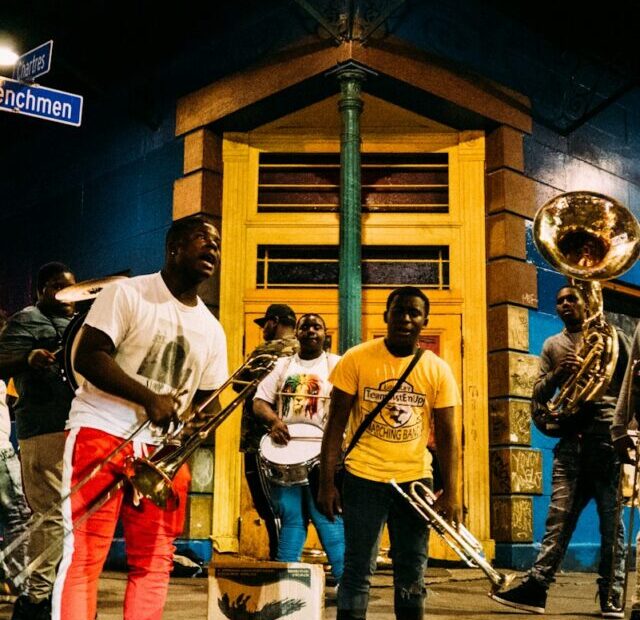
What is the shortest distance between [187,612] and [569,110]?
7302mm

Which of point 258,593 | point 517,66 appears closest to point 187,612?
point 258,593

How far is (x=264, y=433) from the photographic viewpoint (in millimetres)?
6750

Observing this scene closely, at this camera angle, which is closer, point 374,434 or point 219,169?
point 374,434

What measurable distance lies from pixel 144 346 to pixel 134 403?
27cm

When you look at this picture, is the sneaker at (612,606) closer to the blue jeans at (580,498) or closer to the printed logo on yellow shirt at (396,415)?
the blue jeans at (580,498)

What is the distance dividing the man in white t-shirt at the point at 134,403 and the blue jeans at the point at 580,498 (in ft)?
10.4

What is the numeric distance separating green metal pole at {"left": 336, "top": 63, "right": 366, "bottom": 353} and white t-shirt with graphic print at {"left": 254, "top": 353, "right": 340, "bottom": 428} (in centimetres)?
209

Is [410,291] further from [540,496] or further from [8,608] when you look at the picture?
[540,496]

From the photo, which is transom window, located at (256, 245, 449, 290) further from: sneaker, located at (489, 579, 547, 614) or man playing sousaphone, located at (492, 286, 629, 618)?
sneaker, located at (489, 579, 547, 614)

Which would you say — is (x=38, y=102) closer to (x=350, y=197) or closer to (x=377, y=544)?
(x=350, y=197)

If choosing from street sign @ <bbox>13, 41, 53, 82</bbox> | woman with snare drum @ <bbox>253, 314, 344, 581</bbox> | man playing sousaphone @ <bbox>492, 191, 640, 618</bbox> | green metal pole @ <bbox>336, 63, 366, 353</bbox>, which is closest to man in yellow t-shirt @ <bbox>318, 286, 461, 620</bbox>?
woman with snare drum @ <bbox>253, 314, 344, 581</bbox>

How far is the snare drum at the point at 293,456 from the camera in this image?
6.09 meters

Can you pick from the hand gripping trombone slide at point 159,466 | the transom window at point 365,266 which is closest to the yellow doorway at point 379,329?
the transom window at point 365,266

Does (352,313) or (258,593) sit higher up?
(352,313)
